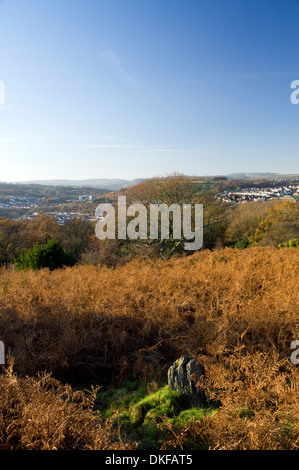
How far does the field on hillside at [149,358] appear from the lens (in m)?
2.21

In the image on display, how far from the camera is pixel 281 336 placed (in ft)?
13.0

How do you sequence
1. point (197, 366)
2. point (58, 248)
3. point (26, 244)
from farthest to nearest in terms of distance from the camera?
point (26, 244), point (58, 248), point (197, 366)

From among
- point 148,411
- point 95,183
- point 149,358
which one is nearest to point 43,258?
point 149,358

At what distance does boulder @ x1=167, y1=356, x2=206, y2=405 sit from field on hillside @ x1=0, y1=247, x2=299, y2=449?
0.12 m

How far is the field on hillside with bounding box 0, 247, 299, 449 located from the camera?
87.1 inches

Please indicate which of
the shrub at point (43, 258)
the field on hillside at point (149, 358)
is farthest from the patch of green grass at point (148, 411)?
the shrub at point (43, 258)

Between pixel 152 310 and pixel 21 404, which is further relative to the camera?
pixel 152 310

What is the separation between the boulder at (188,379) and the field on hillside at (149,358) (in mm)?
117

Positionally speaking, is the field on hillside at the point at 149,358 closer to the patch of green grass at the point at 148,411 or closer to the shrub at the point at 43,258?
the patch of green grass at the point at 148,411

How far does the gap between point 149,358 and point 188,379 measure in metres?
0.99

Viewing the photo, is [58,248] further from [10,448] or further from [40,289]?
[10,448]

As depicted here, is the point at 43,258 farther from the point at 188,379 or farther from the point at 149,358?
the point at 188,379

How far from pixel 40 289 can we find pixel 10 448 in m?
4.52
